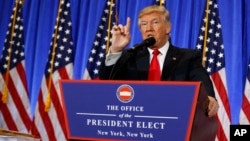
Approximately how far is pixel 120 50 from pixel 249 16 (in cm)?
262

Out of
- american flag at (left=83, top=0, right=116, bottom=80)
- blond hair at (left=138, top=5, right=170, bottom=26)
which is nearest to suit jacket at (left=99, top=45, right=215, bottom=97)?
blond hair at (left=138, top=5, right=170, bottom=26)

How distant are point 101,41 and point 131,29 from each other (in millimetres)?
400

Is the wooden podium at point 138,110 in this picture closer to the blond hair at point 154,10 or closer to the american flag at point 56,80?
the blond hair at point 154,10

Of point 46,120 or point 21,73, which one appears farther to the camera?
point 21,73

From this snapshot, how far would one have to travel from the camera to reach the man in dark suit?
6.20 ft

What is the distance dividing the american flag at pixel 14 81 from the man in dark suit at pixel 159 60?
10.2 feet

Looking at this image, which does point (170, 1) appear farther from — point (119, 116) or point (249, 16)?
point (119, 116)

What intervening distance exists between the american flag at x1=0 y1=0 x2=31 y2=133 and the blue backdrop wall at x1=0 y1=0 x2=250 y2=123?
8 centimetres

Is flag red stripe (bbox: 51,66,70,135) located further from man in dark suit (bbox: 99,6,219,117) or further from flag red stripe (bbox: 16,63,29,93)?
man in dark suit (bbox: 99,6,219,117)

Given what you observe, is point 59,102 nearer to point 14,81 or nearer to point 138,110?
point 14,81

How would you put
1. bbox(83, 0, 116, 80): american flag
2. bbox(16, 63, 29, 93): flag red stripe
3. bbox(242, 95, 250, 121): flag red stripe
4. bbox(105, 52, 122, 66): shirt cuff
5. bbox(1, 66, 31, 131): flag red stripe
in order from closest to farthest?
bbox(105, 52, 122, 66): shirt cuff
bbox(242, 95, 250, 121): flag red stripe
bbox(83, 0, 116, 80): american flag
bbox(1, 66, 31, 131): flag red stripe
bbox(16, 63, 29, 93): flag red stripe

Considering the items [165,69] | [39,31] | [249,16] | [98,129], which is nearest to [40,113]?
[39,31]

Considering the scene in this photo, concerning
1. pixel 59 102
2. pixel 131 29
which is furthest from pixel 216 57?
pixel 59 102

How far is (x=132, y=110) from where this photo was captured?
1.56m
